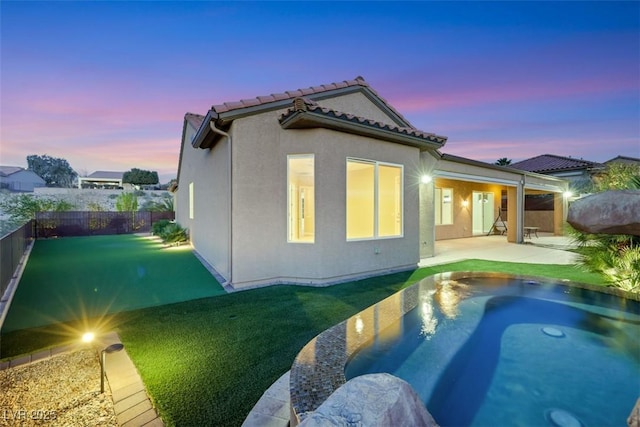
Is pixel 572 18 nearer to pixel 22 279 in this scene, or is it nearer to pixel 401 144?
pixel 401 144

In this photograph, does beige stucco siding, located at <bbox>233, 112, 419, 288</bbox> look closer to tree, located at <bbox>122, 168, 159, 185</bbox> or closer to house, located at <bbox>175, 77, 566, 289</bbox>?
house, located at <bbox>175, 77, 566, 289</bbox>

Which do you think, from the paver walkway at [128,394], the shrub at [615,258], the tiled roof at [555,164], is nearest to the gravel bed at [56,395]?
the paver walkway at [128,394]

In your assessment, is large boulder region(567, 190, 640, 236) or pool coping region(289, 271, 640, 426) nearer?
pool coping region(289, 271, 640, 426)

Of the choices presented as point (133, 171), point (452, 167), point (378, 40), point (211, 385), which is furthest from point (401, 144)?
point (133, 171)

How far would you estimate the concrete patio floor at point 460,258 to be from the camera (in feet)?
9.51

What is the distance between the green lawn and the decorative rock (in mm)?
1552

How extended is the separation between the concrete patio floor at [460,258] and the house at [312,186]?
10.3 feet

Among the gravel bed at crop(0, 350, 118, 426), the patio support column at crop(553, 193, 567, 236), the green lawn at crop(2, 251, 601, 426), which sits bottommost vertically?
the green lawn at crop(2, 251, 601, 426)

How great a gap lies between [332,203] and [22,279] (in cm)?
989

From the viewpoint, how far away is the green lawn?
3.31 meters

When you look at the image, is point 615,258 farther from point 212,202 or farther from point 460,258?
point 212,202

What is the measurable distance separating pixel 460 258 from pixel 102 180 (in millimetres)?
70226

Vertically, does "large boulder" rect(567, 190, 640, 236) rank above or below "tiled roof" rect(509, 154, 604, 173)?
below

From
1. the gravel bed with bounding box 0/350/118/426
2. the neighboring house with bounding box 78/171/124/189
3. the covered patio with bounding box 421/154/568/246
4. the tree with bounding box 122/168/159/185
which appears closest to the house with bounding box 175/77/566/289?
the covered patio with bounding box 421/154/568/246
